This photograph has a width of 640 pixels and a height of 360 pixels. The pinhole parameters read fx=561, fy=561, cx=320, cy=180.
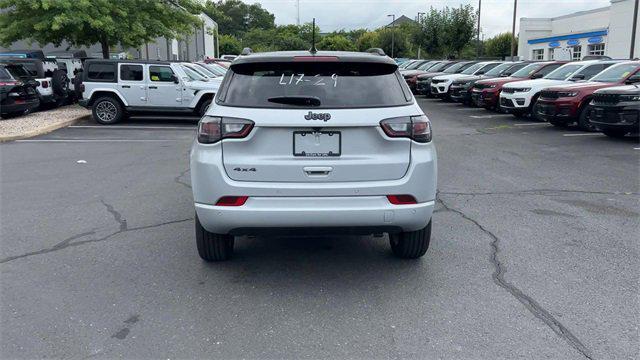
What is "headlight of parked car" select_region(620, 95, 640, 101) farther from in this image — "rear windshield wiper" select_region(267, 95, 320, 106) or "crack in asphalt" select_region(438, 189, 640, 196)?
"rear windshield wiper" select_region(267, 95, 320, 106)

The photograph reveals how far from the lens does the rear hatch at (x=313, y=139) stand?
3.98 metres

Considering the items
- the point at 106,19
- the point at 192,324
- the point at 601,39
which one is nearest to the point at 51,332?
the point at 192,324

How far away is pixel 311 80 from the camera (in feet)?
13.8

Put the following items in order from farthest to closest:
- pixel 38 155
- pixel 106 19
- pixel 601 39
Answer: pixel 601 39 < pixel 106 19 < pixel 38 155

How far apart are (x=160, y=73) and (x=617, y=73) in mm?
11894

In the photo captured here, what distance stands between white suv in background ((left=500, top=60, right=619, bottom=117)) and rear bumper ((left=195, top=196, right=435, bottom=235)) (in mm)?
12607

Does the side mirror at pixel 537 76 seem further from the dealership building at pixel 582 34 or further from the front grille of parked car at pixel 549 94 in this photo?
the dealership building at pixel 582 34

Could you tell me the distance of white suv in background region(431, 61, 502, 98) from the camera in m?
23.2

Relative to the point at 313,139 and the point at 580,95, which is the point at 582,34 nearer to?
the point at 580,95

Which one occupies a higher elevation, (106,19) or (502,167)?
(106,19)

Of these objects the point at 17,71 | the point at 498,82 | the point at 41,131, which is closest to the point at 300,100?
the point at 41,131

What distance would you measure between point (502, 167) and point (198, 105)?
940cm

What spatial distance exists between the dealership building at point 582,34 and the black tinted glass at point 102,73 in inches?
1392

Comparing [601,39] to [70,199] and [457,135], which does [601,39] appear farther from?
[70,199]
